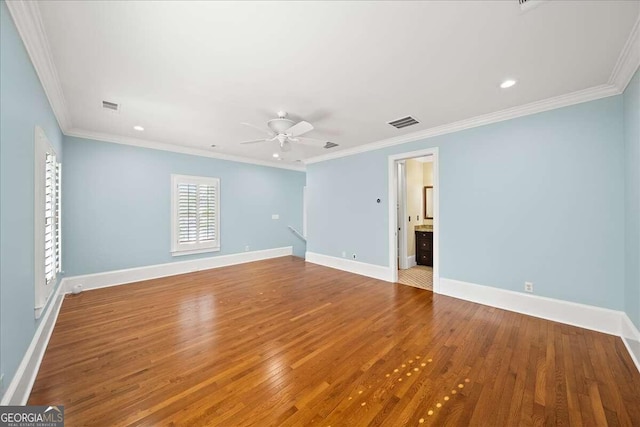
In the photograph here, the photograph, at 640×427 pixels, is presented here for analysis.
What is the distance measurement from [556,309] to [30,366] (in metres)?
5.43

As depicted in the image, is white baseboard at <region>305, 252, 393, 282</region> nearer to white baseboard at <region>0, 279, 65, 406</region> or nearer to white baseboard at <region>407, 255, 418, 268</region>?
white baseboard at <region>407, 255, 418, 268</region>

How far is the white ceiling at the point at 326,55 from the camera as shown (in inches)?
65.4

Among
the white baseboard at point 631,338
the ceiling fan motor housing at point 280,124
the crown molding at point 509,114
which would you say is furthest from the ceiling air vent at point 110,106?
the white baseboard at point 631,338

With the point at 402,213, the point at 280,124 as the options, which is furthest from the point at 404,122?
the point at 402,213

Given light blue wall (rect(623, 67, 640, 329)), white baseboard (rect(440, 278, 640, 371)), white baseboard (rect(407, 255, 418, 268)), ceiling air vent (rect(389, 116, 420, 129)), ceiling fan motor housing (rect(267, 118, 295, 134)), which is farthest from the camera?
white baseboard (rect(407, 255, 418, 268))

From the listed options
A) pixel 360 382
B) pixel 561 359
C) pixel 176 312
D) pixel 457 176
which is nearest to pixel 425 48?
pixel 457 176

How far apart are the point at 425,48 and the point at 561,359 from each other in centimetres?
313

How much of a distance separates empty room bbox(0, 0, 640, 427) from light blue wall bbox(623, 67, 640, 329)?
0.05 metres

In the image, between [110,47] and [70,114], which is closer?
[110,47]

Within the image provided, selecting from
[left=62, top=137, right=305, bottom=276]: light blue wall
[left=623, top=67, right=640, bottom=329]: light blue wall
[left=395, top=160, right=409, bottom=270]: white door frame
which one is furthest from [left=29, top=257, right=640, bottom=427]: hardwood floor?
[left=395, top=160, right=409, bottom=270]: white door frame

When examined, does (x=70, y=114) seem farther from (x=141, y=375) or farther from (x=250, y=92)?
(x=141, y=375)

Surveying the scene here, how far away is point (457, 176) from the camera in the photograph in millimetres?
3799

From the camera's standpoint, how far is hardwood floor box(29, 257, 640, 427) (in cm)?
166

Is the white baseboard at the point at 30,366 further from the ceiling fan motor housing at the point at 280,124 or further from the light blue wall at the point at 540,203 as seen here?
the light blue wall at the point at 540,203
